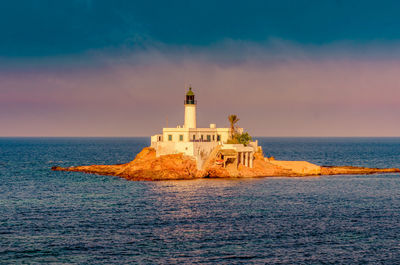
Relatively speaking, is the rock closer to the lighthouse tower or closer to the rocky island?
the rocky island

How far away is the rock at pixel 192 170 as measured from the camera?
294 ft

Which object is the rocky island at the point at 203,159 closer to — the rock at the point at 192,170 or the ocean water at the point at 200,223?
the rock at the point at 192,170

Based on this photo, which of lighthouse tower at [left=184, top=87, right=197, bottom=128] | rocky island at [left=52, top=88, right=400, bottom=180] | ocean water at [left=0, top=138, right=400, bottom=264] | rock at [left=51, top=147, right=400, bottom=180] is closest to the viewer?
ocean water at [left=0, top=138, right=400, bottom=264]

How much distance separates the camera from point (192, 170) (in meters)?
90.1

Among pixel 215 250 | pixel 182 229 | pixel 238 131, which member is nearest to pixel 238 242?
pixel 215 250

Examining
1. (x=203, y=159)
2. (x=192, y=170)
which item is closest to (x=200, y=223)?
(x=192, y=170)

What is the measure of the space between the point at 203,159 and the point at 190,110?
42.5 ft

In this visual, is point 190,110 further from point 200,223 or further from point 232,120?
point 200,223

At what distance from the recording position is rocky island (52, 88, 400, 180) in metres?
90.8

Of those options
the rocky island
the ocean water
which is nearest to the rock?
the rocky island

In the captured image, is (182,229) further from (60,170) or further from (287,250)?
(60,170)

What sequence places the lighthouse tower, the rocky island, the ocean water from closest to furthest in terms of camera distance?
the ocean water, the rocky island, the lighthouse tower

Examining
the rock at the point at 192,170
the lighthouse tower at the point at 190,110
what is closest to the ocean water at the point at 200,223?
the rock at the point at 192,170

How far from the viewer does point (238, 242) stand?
45188 millimetres
